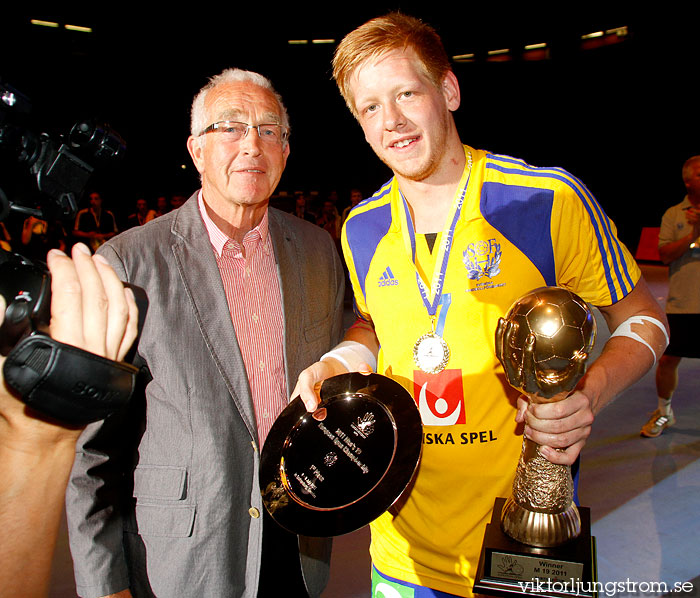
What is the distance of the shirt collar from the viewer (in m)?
1.91

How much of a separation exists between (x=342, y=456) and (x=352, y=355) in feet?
1.47

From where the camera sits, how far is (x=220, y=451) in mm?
1611

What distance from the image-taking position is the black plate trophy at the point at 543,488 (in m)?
1.05

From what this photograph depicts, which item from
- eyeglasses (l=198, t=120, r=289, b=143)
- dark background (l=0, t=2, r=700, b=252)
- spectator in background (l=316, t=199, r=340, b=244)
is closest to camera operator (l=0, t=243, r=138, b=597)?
eyeglasses (l=198, t=120, r=289, b=143)

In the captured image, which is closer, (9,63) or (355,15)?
(9,63)

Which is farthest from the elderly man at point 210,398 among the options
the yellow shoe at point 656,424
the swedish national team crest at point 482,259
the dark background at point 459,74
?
the dark background at point 459,74

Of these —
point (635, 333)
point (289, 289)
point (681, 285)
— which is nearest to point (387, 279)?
point (289, 289)

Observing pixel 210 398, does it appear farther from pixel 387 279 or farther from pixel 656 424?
pixel 656 424

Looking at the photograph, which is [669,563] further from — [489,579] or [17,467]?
[17,467]

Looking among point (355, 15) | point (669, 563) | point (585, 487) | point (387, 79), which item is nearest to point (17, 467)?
point (387, 79)

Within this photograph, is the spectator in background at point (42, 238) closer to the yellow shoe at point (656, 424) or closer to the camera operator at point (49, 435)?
the camera operator at point (49, 435)

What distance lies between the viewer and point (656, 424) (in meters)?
4.26

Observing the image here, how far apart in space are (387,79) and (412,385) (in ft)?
3.06

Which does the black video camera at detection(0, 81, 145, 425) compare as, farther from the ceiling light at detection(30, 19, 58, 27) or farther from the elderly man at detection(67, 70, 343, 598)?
the ceiling light at detection(30, 19, 58, 27)
